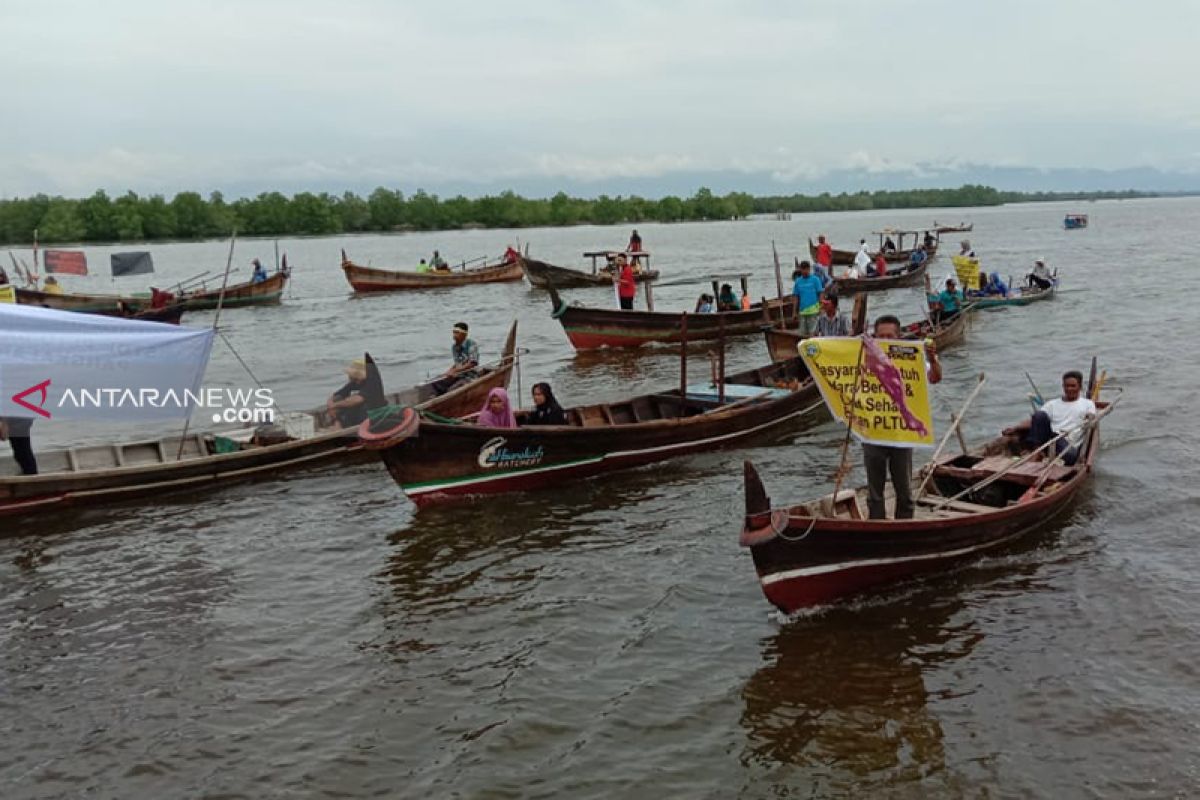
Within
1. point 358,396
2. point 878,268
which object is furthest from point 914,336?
point 878,268

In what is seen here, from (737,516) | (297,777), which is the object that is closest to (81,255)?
(737,516)

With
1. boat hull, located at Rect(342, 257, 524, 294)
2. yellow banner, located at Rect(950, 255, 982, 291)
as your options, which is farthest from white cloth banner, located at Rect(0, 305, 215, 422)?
boat hull, located at Rect(342, 257, 524, 294)

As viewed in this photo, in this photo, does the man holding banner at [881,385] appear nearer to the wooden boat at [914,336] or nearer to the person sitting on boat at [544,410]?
the person sitting on boat at [544,410]

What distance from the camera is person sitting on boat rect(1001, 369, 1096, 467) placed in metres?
11.9

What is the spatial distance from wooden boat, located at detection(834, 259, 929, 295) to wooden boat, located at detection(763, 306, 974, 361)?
9974 mm

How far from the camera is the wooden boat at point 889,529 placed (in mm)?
8383

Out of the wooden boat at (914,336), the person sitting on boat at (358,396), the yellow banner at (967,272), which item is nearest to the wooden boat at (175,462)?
the person sitting on boat at (358,396)

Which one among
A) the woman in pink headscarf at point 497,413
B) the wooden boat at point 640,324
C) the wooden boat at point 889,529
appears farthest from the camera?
the wooden boat at point 640,324

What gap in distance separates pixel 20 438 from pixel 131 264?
66.6 feet

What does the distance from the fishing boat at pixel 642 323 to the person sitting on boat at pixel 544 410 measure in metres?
11.8

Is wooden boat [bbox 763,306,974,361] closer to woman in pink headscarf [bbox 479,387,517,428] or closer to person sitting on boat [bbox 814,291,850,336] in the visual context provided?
person sitting on boat [bbox 814,291,850,336]

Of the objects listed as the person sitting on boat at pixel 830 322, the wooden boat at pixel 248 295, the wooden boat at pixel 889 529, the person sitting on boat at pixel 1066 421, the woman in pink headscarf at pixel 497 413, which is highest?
the wooden boat at pixel 248 295

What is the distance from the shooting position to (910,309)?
33.8m

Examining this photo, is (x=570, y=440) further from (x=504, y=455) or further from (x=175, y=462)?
(x=175, y=462)
